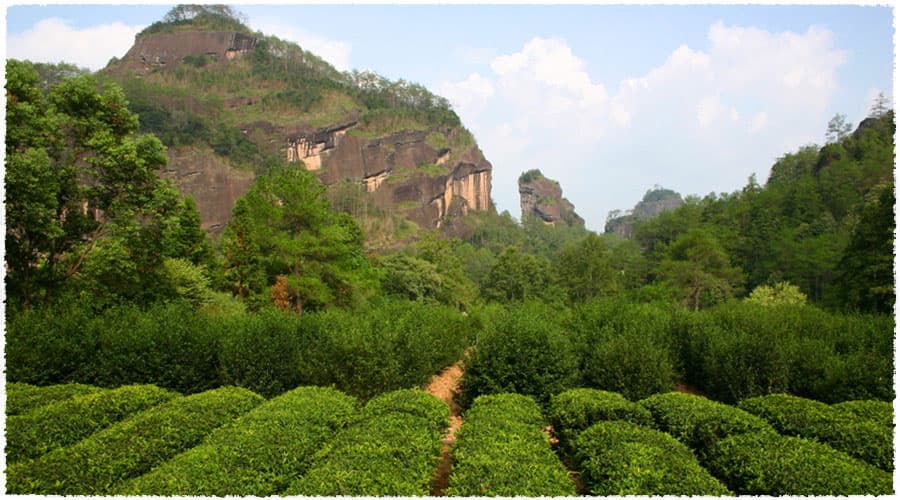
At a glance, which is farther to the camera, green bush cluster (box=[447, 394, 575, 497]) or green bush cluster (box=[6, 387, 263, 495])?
green bush cluster (box=[6, 387, 263, 495])

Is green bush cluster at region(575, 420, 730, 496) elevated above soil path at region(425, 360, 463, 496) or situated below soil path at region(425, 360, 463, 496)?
above

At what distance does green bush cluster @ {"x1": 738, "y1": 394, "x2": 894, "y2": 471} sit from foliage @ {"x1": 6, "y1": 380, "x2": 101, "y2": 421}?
479 inches

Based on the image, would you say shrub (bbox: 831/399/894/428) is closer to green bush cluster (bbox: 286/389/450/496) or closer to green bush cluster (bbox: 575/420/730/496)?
green bush cluster (bbox: 575/420/730/496)

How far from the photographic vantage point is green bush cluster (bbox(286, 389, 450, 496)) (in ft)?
17.6

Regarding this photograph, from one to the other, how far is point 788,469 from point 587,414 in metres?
2.85

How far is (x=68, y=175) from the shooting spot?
13781 mm

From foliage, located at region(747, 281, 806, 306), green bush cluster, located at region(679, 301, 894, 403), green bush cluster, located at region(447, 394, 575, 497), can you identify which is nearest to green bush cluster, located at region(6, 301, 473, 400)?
green bush cluster, located at region(447, 394, 575, 497)

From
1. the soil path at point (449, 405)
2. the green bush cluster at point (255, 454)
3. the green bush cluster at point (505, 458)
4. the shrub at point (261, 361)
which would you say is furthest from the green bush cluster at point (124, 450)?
the green bush cluster at point (505, 458)

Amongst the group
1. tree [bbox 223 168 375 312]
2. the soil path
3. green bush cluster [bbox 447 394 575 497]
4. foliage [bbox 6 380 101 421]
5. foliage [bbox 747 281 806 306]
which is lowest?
the soil path

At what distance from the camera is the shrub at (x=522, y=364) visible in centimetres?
1071

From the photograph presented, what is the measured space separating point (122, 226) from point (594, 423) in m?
14.1

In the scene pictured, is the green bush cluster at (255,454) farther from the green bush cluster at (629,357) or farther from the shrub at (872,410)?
the shrub at (872,410)

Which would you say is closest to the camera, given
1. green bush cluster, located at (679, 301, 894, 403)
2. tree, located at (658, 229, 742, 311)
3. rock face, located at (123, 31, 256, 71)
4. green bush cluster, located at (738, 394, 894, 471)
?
green bush cluster, located at (738, 394, 894, 471)

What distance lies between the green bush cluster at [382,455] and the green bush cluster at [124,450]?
2.18m
